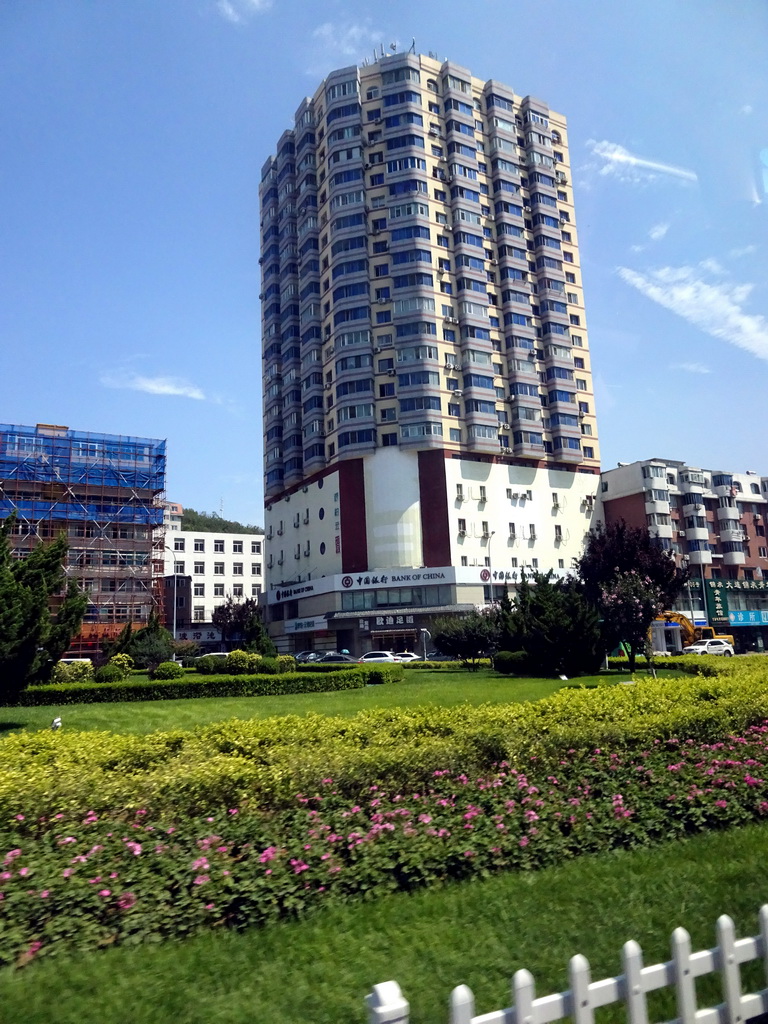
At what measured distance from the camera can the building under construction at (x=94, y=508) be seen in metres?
58.1

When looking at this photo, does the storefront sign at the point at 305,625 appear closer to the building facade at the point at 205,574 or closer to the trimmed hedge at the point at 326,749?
the building facade at the point at 205,574

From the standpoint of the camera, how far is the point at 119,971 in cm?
449

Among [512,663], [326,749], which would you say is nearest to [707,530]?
[512,663]

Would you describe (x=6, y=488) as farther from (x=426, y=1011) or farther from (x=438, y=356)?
(x=426, y=1011)

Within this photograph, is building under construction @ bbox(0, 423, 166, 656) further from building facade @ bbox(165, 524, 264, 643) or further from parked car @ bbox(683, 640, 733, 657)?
parked car @ bbox(683, 640, 733, 657)

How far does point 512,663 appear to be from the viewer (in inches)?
1268

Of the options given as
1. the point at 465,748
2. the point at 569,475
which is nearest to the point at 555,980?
the point at 465,748

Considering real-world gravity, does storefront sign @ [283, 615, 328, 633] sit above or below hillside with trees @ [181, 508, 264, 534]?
below

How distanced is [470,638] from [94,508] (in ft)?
122

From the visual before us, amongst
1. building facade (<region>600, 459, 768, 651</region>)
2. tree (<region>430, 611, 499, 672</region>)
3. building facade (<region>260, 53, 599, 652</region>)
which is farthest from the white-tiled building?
tree (<region>430, 611, 499, 672</region>)

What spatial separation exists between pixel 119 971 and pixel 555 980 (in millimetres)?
2746

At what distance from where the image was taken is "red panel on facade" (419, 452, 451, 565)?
2486 inches

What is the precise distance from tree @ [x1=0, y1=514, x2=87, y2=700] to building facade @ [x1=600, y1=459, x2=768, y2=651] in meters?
63.2

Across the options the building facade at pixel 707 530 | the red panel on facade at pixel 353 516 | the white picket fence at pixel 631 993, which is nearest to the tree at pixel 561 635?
the white picket fence at pixel 631 993
